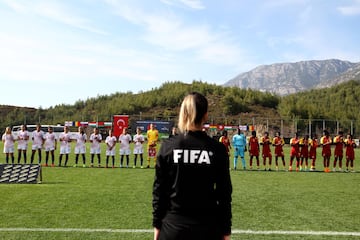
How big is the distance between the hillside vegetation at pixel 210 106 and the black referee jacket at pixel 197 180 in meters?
56.8

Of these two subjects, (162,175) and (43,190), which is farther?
(43,190)

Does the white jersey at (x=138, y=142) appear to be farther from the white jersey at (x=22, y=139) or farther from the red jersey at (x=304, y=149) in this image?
the red jersey at (x=304, y=149)

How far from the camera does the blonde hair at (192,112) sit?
10.1ft

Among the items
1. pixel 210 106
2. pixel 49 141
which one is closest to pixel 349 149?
pixel 49 141

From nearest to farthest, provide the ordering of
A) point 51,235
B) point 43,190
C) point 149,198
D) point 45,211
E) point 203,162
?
point 203,162
point 51,235
point 45,211
point 149,198
point 43,190

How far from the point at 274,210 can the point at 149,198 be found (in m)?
3.01

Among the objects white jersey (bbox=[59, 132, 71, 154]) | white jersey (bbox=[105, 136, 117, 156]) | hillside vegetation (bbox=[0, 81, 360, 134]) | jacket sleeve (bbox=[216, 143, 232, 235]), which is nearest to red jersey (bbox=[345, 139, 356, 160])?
white jersey (bbox=[105, 136, 117, 156])

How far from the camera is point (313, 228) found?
741 centimetres

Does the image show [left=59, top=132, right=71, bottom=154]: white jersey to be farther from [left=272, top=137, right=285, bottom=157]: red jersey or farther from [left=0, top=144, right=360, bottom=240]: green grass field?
[left=272, top=137, right=285, bottom=157]: red jersey

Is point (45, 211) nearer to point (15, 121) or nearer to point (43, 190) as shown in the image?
point (43, 190)

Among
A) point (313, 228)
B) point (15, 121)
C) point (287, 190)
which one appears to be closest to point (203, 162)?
point (313, 228)

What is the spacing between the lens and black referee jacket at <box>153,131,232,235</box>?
304 centimetres

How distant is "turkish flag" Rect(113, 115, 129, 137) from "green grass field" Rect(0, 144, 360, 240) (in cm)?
3553

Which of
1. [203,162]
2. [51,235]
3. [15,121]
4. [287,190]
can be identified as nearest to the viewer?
[203,162]
